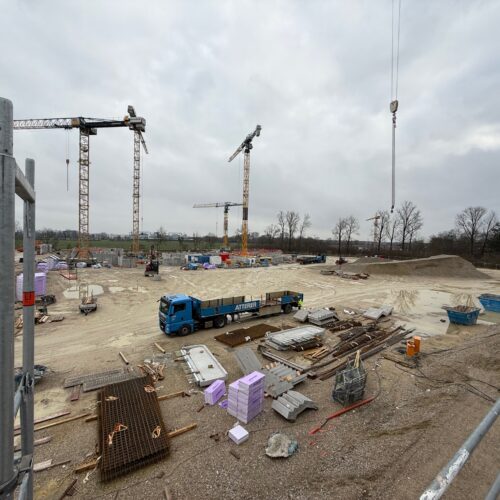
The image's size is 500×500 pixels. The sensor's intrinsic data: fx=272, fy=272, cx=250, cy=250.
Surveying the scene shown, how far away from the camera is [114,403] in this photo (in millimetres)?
8398

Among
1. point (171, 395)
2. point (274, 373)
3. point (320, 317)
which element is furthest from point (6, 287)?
point (320, 317)

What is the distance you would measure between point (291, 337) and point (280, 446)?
6.76 meters

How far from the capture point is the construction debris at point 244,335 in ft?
45.4

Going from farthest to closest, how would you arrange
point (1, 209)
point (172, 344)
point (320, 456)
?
point (172, 344) → point (320, 456) → point (1, 209)

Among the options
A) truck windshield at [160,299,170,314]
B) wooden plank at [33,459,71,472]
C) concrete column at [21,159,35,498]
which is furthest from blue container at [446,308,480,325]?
concrete column at [21,159,35,498]

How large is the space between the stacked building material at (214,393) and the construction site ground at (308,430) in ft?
0.93

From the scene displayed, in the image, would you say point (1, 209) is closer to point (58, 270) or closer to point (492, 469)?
point (492, 469)

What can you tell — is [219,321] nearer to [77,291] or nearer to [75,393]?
[75,393]

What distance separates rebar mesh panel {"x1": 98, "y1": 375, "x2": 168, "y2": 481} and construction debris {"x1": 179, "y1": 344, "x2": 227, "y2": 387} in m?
1.64

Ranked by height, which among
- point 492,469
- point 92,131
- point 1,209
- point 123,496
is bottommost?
point 123,496

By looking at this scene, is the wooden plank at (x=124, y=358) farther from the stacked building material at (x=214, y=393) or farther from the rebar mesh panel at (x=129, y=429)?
the stacked building material at (x=214, y=393)

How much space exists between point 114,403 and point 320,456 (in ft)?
20.3

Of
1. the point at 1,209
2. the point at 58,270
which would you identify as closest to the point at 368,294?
the point at 1,209

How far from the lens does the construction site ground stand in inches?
230
